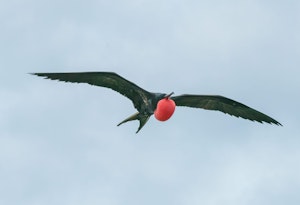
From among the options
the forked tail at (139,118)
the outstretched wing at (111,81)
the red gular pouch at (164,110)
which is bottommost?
the forked tail at (139,118)

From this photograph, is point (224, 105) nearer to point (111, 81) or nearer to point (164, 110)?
point (111, 81)

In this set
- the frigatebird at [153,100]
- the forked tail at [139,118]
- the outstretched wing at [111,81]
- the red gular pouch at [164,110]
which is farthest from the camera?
the forked tail at [139,118]

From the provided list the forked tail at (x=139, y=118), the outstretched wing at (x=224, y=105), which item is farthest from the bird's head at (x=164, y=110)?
the outstretched wing at (x=224, y=105)

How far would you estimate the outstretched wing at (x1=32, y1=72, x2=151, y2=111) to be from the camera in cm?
2334

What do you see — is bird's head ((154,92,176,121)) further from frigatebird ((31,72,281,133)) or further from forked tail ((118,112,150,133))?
forked tail ((118,112,150,133))

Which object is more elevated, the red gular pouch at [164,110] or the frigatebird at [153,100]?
the red gular pouch at [164,110]

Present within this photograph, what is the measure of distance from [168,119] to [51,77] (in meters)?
4.00

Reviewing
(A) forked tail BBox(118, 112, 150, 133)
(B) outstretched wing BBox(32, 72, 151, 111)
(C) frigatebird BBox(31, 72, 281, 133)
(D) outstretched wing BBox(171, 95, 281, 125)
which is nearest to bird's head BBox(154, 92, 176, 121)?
(C) frigatebird BBox(31, 72, 281, 133)

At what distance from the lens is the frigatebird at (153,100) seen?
22.1 metres

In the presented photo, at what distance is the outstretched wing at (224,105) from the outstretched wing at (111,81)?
1659 mm

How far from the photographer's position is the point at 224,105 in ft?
85.1

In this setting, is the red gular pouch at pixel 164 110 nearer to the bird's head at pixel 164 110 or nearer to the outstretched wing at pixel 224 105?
the bird's head at pixel 164 110

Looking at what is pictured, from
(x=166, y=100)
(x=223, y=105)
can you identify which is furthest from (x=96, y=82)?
(x=223, y=105)

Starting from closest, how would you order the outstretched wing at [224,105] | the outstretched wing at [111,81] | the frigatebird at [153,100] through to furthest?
the frigatebird at [153,100]
the outstretched wing at [111,81]
the outstretched wing at [224,105]
